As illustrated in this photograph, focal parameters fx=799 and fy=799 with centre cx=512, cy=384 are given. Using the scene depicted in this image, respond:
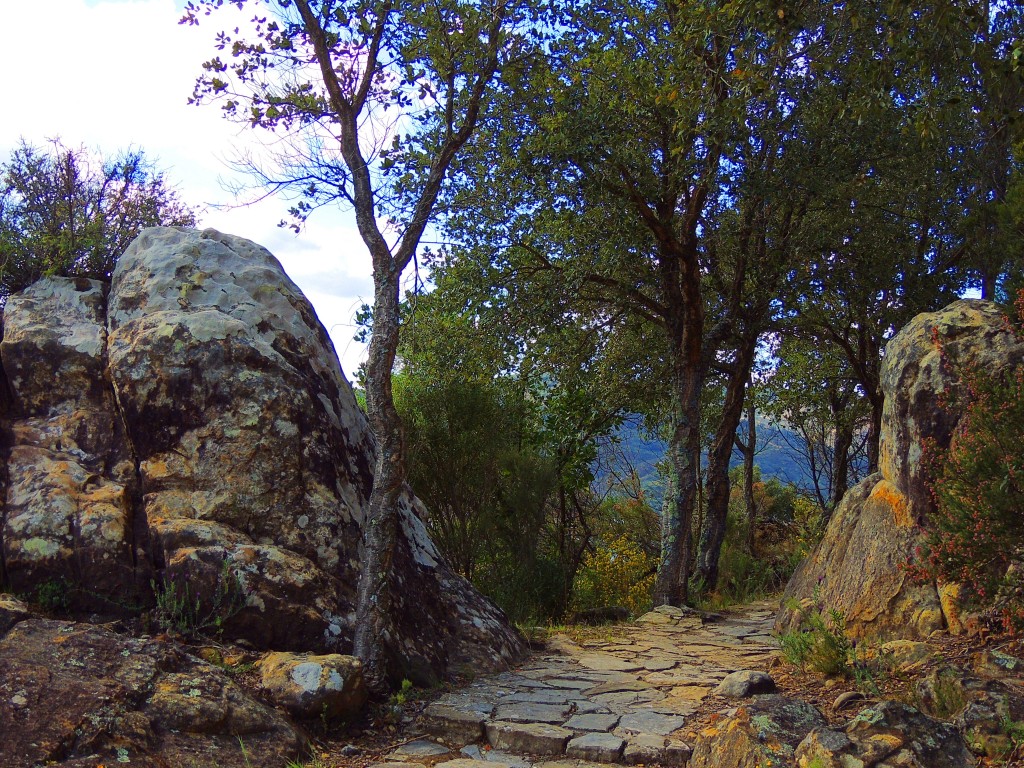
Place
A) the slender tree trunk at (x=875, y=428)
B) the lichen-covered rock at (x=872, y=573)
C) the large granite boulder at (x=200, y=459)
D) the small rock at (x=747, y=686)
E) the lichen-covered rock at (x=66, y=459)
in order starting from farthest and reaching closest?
the slender tree trunk at (x=875, y=428) → the lichen-covered rock at (x=872, y=573) → the small rock at (x=747, y=686) → the large granite boulder at (x=200, y=459) → the lichen-covered rock at (x=66, y=459)

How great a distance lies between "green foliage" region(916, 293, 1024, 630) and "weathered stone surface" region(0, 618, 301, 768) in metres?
4.33

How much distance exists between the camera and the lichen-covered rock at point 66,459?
5230 millimetres

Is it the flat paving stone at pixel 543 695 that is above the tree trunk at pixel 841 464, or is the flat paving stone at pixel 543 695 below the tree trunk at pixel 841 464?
below

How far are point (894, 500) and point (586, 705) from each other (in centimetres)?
349

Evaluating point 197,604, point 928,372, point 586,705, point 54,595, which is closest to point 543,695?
point 586,705

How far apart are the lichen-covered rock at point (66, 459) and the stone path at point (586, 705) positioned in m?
2.36

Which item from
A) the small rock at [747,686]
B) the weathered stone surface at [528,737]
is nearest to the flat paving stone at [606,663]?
the small rock at [747,686]

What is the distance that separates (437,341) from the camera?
1094 centimetres

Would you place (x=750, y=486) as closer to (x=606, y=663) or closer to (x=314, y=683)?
(x=606, y=663)

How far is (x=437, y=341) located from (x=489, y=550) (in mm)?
2893

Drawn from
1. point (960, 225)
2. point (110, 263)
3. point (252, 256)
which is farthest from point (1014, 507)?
point (960, 225)

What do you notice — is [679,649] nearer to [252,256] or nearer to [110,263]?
[252,256]

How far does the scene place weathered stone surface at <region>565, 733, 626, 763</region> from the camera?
15.8 ft

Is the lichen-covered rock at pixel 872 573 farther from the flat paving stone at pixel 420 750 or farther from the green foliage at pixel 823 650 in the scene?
the flat paving stone at pixel 420 750
